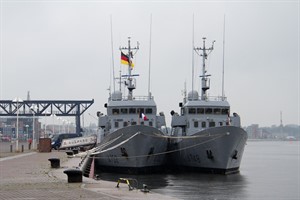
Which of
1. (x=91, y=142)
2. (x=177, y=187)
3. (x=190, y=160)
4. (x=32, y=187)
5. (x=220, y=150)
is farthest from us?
(x=91, y=142)

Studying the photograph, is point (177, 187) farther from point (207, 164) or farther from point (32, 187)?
point (32, 187)

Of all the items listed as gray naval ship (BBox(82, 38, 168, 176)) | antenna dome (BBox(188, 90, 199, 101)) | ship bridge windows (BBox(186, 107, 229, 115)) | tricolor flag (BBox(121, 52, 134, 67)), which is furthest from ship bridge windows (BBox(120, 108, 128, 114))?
antenna dome (BBox(188, 90, 199, 101))

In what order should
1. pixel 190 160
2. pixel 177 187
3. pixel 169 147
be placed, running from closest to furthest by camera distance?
pixel 177 187, pixel 190 160, pixel 169 147

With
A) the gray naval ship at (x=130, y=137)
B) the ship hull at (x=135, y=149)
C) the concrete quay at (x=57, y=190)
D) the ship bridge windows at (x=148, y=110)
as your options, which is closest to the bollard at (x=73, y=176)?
the concrete quay at (x=57, y=190)

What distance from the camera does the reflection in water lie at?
3234 centimetres

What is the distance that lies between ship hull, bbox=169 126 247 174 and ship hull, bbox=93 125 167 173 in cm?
252

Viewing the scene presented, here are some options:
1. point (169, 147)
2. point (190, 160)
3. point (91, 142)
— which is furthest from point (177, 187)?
point (91, 142)

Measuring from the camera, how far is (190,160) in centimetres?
4756

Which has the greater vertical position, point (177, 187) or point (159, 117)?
point (159, 117)

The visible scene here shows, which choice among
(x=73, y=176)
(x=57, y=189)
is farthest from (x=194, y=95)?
(x=57, y=189)

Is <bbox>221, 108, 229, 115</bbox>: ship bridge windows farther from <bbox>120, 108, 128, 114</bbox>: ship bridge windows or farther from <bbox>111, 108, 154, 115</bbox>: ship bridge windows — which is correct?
<bbox>120, 108, 128, 114</bbox>: ship bridge windows

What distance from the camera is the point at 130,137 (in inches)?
1677

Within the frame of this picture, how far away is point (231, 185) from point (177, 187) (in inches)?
172

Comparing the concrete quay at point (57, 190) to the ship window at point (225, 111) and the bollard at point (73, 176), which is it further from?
the ship window at point (225, 111)
